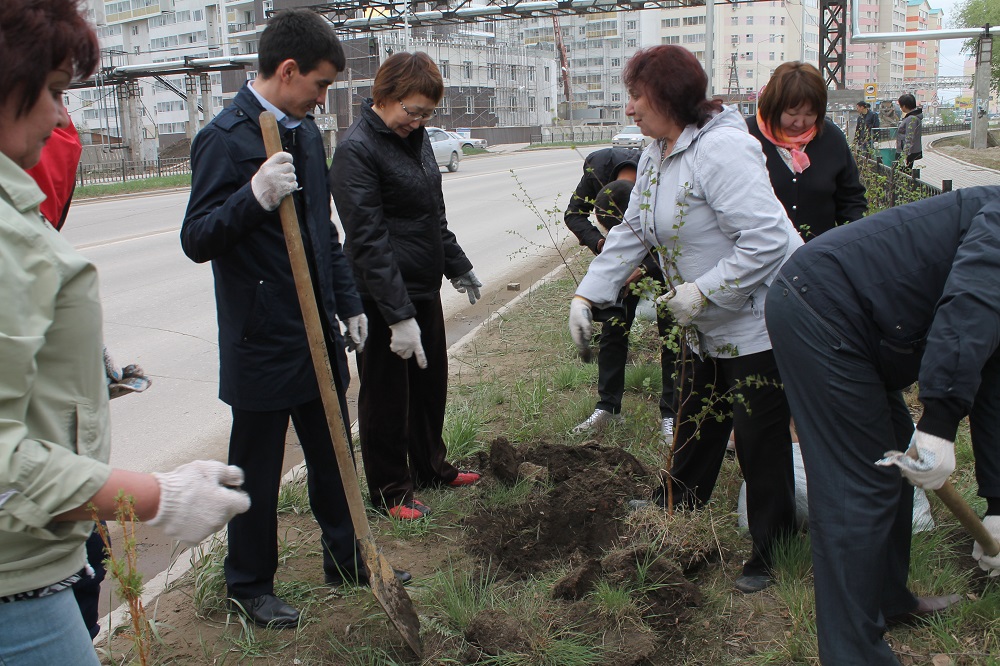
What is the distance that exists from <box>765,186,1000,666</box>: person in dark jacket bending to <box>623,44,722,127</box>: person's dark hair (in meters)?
0.84

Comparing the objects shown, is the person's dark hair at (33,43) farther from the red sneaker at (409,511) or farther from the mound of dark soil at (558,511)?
the red sneaker at (409,511)

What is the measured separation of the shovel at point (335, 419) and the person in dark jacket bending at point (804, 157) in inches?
92.0

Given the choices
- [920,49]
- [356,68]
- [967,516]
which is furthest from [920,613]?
[920,49]

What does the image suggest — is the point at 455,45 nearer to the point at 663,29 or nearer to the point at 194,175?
the point at 663,29

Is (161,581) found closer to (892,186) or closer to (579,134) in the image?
(892,186)

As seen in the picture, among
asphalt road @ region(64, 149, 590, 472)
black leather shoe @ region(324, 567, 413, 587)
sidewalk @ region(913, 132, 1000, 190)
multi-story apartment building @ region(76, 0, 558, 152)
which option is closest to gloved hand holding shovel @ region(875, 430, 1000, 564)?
black leather shoe @ region(324, 567, 413, 587)

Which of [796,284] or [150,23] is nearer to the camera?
[796,284]

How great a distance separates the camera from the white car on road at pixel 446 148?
27.7 metres

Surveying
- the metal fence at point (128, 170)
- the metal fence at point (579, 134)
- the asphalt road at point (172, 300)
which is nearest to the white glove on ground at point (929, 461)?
the asphalt road at point (172, 300)

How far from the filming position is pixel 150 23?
77.1 m

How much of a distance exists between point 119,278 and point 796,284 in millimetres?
8567

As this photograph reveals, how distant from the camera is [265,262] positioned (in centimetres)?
266

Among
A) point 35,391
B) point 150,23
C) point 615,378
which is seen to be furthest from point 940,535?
point 150,23

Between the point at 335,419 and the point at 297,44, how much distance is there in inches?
44.8
